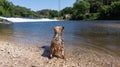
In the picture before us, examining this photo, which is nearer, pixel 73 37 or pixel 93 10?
pixel 73 37

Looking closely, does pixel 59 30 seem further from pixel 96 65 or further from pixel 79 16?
pixel 79 16

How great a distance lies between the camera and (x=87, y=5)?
15850 cm

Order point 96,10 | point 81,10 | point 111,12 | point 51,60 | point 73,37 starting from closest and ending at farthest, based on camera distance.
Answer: point 51,60 → point 73,37 → point 111,12 → point 96,10 → point 81,10

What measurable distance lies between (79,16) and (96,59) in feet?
459

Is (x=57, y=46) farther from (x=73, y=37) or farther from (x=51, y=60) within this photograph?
(x=73, y=37)

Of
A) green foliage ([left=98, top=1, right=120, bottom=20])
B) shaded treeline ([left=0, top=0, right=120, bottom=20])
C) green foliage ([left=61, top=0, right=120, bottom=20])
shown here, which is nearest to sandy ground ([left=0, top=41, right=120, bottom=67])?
shaded treeline ([left=0, top=0, right=120, bottom=20])

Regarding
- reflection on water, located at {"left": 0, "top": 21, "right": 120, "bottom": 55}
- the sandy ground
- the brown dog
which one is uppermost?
the brown dog

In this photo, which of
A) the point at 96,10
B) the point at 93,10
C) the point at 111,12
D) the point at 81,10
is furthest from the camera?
the point at 81,10

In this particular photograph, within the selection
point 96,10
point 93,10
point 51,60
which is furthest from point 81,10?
point 51,60

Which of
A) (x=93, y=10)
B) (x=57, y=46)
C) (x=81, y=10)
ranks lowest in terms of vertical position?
(x=57, y=46)

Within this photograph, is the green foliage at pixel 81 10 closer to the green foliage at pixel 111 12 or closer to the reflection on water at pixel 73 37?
the green foliage at pixel 111 12

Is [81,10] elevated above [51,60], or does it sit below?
above

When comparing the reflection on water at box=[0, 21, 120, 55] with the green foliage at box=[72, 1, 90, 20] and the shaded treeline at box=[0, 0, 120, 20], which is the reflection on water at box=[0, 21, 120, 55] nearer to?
the shaded treeline at box=[0, 0, 120, 20]

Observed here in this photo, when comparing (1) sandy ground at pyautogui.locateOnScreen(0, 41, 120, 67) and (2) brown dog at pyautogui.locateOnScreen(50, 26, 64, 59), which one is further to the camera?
(2) brown dog at pyautogui.locateOnScreen(50, 26, 64, 59)
